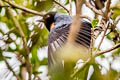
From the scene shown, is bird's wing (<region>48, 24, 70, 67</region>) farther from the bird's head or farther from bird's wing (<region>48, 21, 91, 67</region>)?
the bird's head

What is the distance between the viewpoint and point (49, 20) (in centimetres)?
505

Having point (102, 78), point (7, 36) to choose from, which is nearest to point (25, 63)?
point (7, 36)

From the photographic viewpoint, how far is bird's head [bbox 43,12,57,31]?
4916mm

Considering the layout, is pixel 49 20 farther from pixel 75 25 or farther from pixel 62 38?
pixel 75 25

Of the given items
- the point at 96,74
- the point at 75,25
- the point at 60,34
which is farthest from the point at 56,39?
the point at 75,25

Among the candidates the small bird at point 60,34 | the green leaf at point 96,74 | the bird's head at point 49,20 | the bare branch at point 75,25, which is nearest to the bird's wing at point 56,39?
the small bird at point 60,34

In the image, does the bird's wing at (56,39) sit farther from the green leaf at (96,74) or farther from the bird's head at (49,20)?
the green leaf at (96,74)

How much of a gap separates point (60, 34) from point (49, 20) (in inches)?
43.0

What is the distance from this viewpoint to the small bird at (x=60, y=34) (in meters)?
3.27

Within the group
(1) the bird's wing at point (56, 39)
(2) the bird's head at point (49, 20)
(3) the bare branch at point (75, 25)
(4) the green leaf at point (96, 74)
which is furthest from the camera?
(2) the bird's head at point (49, 20)

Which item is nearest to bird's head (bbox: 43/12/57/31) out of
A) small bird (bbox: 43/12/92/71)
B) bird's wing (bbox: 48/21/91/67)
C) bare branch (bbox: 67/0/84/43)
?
small bird (bbox: 43/12/92/71)

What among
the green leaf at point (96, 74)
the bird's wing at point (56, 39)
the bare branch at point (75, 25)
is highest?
the bare branch at point (75, 25)

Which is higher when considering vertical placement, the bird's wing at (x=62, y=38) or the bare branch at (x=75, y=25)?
the bare branch at (x=75, y=25)

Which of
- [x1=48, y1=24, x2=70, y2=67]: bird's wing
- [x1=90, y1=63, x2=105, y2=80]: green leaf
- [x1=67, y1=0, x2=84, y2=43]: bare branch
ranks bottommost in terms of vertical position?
[x1=48, y1=24, x2=70, y2=67]: bird's wing
